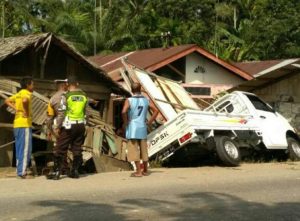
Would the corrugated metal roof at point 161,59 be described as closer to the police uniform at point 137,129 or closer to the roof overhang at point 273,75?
the roof overhang at point 273,75

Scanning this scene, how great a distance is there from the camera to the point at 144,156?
1155 centimetres

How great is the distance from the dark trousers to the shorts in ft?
3.90

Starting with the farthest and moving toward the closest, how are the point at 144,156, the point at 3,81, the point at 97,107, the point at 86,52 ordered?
the point at 86,52 < the point at 97,107 < the point at 3,81 < the point at 144,156

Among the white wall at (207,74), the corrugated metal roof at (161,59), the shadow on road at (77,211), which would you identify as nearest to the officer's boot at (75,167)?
the shadow on road at (77,211)

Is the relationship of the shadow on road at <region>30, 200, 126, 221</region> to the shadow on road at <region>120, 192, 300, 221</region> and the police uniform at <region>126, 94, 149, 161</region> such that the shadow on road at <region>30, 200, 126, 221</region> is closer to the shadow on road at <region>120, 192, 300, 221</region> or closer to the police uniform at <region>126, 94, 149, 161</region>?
the shadow on road at <region>120, 192, 300, 221</region>

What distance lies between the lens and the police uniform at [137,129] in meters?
11.5

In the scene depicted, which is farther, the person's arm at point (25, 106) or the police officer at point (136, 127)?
the police officer at point (136, 127)

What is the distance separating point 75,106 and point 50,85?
543 cm

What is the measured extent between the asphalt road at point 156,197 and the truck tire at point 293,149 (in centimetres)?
391

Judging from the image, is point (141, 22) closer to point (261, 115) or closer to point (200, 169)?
point (261, 115)

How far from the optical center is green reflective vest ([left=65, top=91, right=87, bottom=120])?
34.8ft

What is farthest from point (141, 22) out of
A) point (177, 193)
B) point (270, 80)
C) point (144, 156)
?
point (177, 193)

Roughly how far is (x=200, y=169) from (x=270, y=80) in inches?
393

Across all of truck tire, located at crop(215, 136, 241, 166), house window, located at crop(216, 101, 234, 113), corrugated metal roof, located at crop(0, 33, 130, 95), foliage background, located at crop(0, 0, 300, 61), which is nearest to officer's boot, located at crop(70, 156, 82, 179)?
truck tire, located at crop(215, 136, 241, 166)
